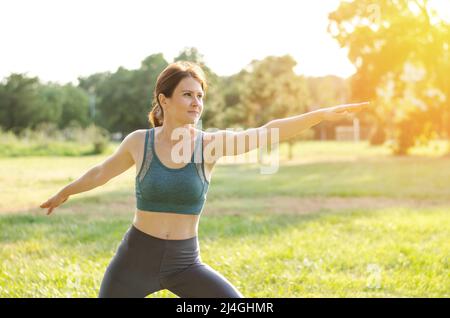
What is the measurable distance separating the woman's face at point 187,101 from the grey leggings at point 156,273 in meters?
0.72

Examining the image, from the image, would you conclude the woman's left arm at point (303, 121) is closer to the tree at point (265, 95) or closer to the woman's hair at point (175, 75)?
the woman's hair at point (175, 75)

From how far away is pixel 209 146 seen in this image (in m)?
3.40

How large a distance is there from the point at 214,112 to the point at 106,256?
31.7 metres

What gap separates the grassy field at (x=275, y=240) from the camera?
610cm

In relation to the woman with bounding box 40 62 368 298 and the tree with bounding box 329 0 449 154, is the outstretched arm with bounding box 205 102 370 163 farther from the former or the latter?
the tree with bounding box 329 0 449 154

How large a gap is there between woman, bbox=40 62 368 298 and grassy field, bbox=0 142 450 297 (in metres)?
2.50

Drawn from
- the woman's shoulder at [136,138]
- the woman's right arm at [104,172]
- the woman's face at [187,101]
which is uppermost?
the woman's face at [187,101]

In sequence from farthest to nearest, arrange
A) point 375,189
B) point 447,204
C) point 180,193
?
point 375,189, point 447,204, point 180,193

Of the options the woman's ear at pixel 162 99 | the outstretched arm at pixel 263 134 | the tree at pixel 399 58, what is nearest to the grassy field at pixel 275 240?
the outstretched arm at pixel 263 134

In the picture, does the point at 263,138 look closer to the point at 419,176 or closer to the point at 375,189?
the point at 375,189

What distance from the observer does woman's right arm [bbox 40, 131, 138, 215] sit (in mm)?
3465

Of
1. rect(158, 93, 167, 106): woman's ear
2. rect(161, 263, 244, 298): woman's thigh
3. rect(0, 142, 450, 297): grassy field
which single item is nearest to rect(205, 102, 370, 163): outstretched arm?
rect(158, 93, 167, 106): woman's ear

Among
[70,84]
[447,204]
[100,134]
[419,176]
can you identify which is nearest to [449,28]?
[419,176]

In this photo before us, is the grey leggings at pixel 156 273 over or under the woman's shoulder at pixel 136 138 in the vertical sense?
under
